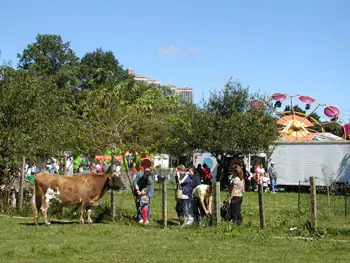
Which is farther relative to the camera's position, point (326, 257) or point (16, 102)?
point (16, 102)

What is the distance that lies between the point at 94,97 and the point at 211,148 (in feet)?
50.6

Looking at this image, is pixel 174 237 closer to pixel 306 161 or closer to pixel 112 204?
pixel 112 204

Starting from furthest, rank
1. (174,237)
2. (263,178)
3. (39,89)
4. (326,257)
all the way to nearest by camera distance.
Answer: (263,178)
(39,89)
(174,237)
(326,257)

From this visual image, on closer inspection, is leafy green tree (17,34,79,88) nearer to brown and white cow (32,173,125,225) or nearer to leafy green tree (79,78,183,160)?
leafy green tree (79,78,183,160)

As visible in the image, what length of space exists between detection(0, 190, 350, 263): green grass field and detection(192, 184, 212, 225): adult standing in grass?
0.81m

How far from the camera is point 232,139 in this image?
35.9 metres

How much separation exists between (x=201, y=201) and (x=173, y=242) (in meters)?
3.40

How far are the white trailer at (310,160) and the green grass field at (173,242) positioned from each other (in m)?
17.7

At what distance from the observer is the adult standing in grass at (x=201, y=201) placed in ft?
52.9

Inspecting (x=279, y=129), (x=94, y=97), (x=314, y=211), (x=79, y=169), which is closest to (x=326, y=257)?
(x=314, y=211)

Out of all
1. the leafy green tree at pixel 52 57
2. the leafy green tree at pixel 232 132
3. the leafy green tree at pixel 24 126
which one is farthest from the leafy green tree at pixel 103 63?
the leafy green tree at pixel 24 126

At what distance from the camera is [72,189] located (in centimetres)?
1641

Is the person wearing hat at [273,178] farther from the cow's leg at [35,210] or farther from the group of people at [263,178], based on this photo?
the cow's leg at [35,210]

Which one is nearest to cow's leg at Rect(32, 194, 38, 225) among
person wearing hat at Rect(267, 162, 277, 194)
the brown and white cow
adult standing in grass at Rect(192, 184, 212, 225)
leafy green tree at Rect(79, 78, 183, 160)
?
the brown and white cow
